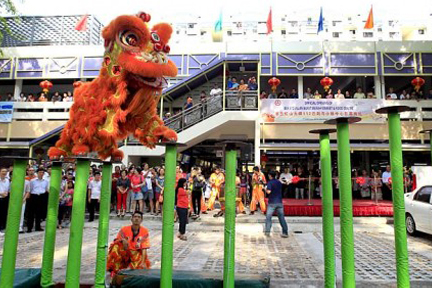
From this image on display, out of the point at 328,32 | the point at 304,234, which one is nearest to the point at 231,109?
the point at 304,234

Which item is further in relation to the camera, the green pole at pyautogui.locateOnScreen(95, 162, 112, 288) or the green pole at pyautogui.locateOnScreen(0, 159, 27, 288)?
the green pole at pyautogui.locateOnScreen(95, 162, 112, 288)

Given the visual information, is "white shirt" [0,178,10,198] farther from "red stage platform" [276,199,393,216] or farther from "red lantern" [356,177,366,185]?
"red lantern" [356,177,366,185]

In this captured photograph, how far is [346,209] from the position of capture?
9.61 feet

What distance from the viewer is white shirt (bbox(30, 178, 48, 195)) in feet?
27.6

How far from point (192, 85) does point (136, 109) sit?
1142 centimetres

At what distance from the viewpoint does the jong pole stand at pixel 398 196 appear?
2648 millimetres

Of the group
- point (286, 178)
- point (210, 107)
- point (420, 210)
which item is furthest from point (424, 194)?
point (210, 107)

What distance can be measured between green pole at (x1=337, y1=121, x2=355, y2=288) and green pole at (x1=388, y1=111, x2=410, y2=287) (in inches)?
14.1

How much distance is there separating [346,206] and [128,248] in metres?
3.06

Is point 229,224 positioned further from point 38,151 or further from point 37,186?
point 38,151

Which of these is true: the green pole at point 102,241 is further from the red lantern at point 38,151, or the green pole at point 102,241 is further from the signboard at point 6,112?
the signboard at point 6,112

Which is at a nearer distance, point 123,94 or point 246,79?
point 123,94

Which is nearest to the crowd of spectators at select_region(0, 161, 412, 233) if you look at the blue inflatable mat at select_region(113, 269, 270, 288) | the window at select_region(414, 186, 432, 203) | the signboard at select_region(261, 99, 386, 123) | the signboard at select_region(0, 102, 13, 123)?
the signboard at select_region(261, 99, 386, 123)

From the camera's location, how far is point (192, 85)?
15797mm
